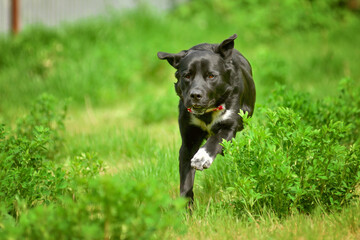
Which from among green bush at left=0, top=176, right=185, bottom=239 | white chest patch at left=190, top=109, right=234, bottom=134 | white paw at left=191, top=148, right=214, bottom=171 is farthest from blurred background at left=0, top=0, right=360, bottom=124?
green bush at left=0, top=176, right=185, bottom=239

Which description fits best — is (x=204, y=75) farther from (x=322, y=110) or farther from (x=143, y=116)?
(x=143, y=116)

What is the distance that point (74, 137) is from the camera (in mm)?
Answer: 5207

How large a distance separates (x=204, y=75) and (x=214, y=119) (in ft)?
1.18

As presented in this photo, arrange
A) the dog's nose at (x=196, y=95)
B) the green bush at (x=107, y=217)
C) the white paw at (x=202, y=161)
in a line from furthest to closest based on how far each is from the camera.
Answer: the dog's nose at (x=196, y=95) < the white paw at (x=202, y=161) < the green bush at (x=107, y=217)

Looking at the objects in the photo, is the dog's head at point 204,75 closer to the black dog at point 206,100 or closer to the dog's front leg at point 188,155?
the black dog at point 206,100

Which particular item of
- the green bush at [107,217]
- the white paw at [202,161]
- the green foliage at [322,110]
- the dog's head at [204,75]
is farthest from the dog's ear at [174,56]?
the green bush at [107,217]

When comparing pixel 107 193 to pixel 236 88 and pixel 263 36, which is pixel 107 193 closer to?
pixel 236 88

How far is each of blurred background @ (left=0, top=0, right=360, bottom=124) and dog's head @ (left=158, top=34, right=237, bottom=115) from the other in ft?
8.36

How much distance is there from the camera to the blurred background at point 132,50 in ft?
24.1

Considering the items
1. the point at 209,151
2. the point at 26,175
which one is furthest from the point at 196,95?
the point at 26,175

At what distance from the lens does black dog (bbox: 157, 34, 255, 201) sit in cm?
332

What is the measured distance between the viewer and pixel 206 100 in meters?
3.31

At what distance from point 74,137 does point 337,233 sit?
3408 mm

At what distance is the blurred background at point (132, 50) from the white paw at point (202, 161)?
3.05m
